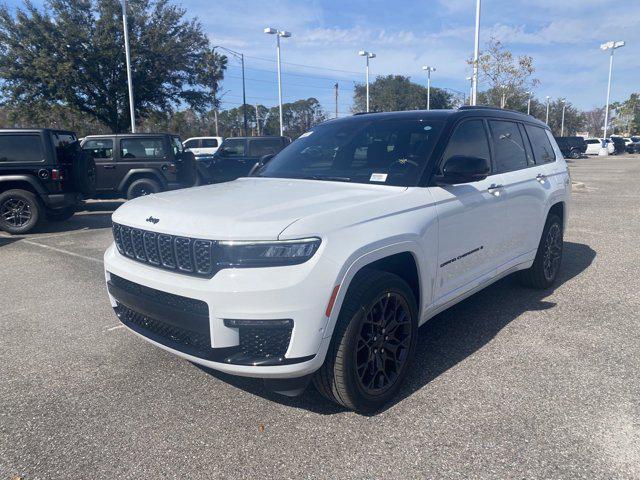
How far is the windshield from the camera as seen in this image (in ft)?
11.8

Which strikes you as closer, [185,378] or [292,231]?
[292,231]

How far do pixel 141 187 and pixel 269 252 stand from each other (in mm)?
10251

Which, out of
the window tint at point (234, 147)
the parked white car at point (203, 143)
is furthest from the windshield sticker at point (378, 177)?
the parked white car at point (203, 143)

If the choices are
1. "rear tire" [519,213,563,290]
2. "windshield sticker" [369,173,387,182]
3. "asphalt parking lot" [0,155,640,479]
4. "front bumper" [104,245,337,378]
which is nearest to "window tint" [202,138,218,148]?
"asphalt parking lot" [0,155,640,479]

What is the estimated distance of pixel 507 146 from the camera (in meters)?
4.60

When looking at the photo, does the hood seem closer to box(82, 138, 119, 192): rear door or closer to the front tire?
the front tire

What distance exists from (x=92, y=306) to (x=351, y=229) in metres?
3.55

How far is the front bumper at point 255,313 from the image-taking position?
254cm

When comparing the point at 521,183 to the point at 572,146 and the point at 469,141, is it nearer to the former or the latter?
the point at 469,141

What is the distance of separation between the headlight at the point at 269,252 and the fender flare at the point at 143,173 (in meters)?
10.1

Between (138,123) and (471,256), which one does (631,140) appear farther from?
(471,256)

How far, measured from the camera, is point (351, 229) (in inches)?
109

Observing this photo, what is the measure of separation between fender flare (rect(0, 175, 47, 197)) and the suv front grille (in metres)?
7.31

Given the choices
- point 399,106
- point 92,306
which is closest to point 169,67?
point 92,306
